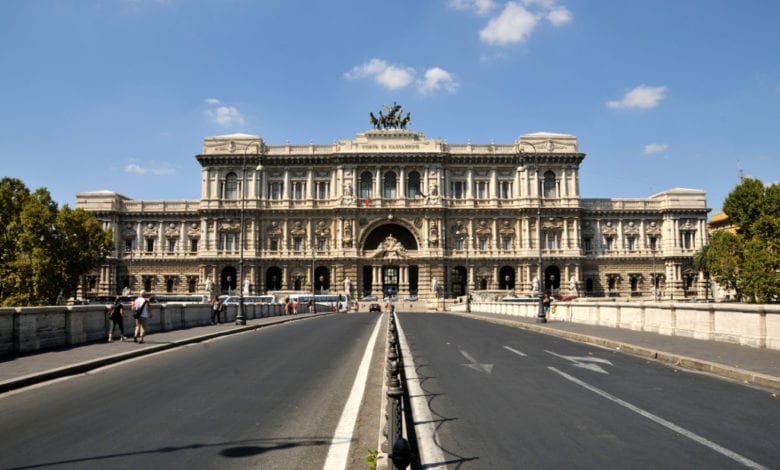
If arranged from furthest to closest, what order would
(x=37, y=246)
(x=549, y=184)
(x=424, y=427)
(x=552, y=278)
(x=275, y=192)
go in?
(x=275, y=192)
(x=549, y=184)
(x=552, y=278)
(x=37, y=246)
(x=424, y=427)

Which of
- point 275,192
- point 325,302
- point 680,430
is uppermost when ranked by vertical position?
point 275,192

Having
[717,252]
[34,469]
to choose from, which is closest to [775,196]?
[717,252]

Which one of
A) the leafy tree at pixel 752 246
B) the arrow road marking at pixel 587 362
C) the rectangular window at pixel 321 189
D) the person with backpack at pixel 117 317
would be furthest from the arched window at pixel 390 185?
the arrow road marking at pixel 587 362

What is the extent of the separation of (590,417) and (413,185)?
74.0 meters

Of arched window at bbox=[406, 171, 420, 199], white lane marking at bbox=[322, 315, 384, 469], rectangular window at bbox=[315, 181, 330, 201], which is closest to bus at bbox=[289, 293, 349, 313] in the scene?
rectangular window at bbox=[315, 181, 330, 201]

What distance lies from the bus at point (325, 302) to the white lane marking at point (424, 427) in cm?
5363

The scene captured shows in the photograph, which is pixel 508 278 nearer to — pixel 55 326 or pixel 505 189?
pixel 505 189

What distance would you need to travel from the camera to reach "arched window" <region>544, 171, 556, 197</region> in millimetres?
80938

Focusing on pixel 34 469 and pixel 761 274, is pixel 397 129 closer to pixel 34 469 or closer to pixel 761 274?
pixel 761 274

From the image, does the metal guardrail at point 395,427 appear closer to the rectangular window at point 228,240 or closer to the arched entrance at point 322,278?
the arched entrance at point 322,278

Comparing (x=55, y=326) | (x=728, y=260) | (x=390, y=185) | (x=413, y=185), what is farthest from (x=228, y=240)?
(x=55, y=326)

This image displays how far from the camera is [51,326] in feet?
56.0

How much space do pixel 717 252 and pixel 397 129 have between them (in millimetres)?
43315

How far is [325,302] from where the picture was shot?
70.1 m
